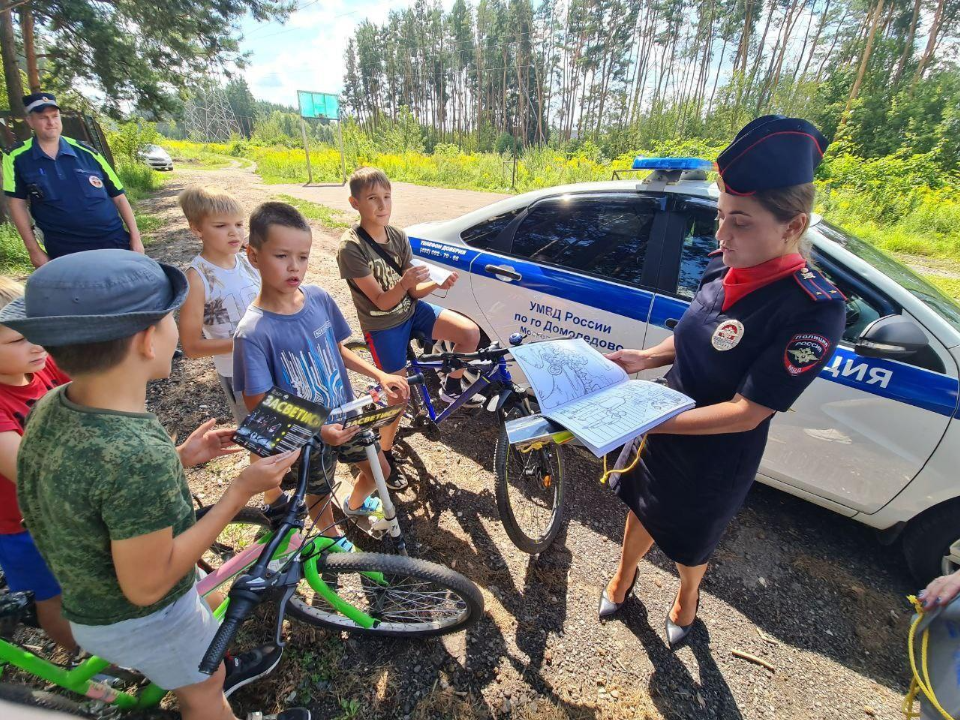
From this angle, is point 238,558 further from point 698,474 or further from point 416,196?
point 416,196

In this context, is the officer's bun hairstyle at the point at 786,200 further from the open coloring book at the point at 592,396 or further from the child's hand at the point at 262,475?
the child's hand at the point at 262,475

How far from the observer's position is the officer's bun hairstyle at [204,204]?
2.11 meters

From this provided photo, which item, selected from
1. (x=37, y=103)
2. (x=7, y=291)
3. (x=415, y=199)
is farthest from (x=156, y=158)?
(x=7, y=291)

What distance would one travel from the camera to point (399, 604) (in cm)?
189

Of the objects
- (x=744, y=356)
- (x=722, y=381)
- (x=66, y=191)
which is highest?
(x=66, y=191)

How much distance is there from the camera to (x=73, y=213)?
3.33 m

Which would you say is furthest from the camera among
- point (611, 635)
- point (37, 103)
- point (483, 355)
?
point (37, 103)

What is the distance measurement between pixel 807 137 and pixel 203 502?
133 inches

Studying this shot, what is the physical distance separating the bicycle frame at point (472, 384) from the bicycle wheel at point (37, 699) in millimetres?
1912

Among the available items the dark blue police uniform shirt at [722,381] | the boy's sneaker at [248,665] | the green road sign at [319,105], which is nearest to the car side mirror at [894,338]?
the dark blue police uniform shirt at [722,381]

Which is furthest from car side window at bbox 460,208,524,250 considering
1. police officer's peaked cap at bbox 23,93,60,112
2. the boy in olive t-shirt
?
police officer's peaked cap at bbox 23,93,60,112

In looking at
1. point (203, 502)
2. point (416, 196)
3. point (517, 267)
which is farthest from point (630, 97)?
point (203, 502)

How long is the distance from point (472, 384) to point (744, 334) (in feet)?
5.29

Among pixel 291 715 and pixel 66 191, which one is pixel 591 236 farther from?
pixel 66 191
